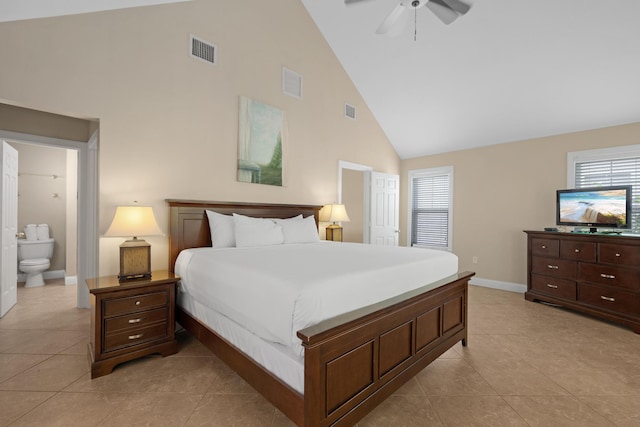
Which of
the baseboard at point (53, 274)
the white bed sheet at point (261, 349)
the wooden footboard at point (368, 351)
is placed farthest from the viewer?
the baseboard at point (53, 274)

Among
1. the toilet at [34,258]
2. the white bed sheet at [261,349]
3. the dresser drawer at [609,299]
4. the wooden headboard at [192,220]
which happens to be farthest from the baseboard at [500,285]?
the toilet at [34,258]

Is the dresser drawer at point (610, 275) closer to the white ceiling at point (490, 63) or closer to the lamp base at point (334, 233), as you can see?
the white ceiling at point (490, 63)

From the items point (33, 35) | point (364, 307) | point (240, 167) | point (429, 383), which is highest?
point (33, 35)

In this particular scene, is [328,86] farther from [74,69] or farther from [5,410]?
[5,410]

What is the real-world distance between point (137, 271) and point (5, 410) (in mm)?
1083

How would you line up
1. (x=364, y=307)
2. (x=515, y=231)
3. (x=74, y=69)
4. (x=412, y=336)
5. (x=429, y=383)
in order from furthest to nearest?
(x=515, y=231), (x=74, y=69), (x=429, y=383), (x=412, y=336), (x=364, y=307)

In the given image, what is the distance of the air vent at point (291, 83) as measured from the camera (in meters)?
4.18

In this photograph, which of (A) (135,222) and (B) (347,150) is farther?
(B) (347,150)

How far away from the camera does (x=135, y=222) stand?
2559 millimetres

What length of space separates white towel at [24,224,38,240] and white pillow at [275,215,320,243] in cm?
444

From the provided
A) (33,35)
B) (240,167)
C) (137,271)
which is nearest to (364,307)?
(137,271)

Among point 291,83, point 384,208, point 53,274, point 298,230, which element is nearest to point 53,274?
point 53,274

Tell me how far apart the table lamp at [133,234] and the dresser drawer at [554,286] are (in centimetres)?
479

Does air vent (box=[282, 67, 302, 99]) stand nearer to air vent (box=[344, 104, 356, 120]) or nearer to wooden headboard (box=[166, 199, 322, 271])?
air vent (box=[344, 104, 356, 120])
